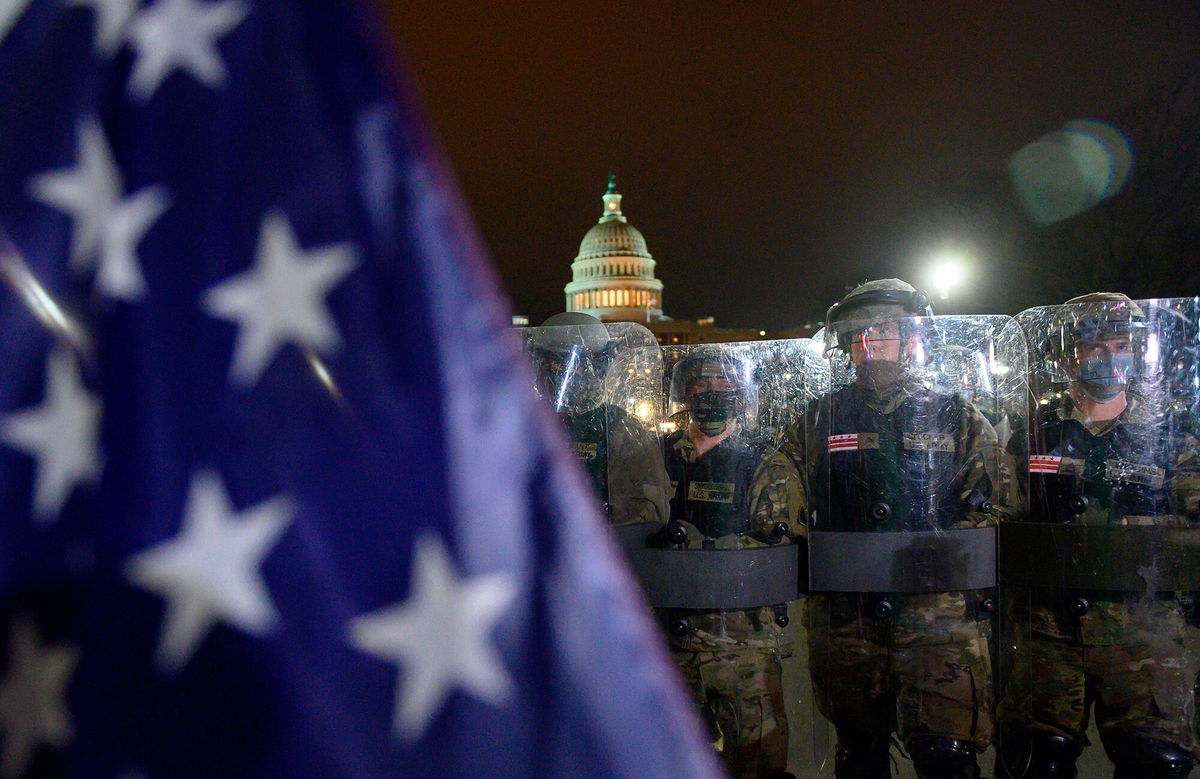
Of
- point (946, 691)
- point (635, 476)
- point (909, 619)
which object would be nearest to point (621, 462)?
point (635, 476)

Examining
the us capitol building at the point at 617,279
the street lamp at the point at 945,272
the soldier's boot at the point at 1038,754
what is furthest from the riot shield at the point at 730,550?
the us capitol building at the point at 617,279

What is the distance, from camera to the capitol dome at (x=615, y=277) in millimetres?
75375

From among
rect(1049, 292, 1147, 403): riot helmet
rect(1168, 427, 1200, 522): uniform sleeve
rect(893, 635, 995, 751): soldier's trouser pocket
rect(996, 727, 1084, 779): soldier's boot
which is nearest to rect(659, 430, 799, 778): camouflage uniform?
rect(893, 635, 995, 751): soldier's trouser pocket

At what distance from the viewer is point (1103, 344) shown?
13.4 ft

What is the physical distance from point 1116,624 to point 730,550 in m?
1.52

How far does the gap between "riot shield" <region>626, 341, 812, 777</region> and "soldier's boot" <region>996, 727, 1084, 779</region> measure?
3.17ft

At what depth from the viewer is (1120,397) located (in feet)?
13.3

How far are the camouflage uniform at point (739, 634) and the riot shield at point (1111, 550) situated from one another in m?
1.01

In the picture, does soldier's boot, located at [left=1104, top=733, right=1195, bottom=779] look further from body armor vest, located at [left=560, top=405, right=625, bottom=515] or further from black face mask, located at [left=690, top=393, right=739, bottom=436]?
body armor vest, located at [left=560, top=405, right=625, bottom=515]

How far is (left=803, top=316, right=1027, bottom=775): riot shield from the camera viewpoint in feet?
13.0

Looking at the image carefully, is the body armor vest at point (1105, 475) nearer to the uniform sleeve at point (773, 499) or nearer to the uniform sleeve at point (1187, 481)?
the uniform sleeve at point (1187, 481)

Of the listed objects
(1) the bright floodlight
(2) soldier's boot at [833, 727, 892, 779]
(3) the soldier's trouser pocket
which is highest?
(1) the bright floodlight

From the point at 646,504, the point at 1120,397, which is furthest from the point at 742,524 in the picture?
the point at 1120,397

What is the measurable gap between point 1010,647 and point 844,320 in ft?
5.27
